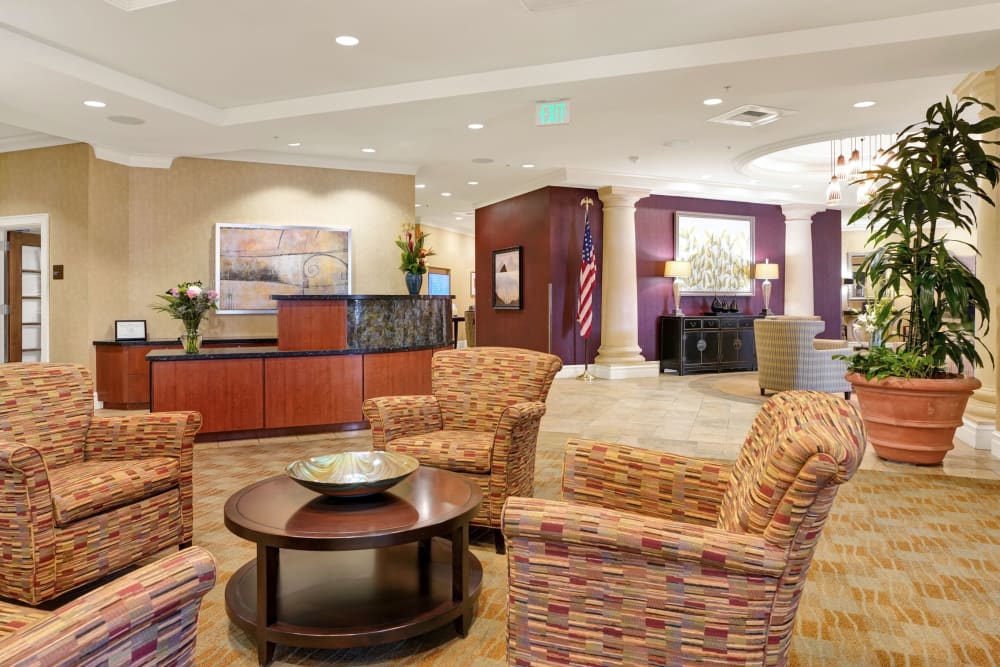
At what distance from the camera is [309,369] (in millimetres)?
5516

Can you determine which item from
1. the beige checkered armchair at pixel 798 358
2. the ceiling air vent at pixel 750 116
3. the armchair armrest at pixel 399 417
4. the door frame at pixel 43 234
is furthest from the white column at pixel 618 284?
the door frame at pixel 43 234

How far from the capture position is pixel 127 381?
689cm

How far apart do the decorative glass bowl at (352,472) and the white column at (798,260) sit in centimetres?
983

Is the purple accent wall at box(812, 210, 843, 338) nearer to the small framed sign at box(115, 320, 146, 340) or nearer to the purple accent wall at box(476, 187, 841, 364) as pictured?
Answer: the purple accent wall at box(476, 187, 841, 364)

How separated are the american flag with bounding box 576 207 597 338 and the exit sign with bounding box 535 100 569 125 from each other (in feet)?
12.3

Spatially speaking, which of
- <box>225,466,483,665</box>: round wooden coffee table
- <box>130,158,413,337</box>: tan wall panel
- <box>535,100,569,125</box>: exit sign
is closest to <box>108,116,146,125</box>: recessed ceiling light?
<box>130,158,413,337</box>: tan wall panel

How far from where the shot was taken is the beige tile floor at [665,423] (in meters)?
4.61

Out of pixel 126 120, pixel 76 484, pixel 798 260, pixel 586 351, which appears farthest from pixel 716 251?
pixel 76 484

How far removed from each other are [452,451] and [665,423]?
346 centimetres

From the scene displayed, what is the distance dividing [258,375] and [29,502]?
3189 millimetres

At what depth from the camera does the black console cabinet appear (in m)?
9.75

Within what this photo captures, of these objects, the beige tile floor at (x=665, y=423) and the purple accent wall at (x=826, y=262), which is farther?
the purple accent wall at (x=826, y=262)

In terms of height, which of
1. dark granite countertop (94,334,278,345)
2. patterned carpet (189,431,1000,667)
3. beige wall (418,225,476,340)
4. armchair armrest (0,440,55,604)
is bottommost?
patterned carpet (189,431,1000,667)

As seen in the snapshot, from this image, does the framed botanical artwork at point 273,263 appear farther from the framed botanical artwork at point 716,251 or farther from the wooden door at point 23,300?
the framed botanical artwork at point 716,251
